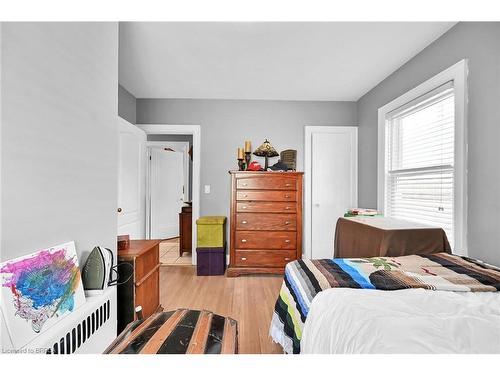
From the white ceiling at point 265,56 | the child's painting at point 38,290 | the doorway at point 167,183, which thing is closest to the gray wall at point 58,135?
the child's painting at point 38,290

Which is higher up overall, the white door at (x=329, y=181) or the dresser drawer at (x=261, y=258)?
the white door at (x=329, y=181)

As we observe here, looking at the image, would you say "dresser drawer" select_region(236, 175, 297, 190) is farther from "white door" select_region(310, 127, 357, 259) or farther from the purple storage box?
the purple storage box

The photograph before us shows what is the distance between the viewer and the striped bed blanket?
3.66ft

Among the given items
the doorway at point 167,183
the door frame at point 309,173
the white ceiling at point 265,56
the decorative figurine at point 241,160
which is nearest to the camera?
the white ceiling at point 265,56

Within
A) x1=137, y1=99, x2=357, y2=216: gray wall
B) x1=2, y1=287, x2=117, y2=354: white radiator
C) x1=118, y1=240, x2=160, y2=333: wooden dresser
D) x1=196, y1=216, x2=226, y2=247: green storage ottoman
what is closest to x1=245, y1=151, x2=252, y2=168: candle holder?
x1=137, y1=99, x2=357, y2=216: gray wall

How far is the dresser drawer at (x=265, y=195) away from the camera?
3.12m

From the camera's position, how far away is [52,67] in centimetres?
106

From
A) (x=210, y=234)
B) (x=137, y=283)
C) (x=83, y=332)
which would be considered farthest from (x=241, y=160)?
(x=83, y=332)

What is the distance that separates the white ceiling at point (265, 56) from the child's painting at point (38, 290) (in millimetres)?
1786

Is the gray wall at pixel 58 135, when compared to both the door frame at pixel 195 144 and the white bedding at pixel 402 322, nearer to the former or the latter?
the white bedding at pixel 402 322

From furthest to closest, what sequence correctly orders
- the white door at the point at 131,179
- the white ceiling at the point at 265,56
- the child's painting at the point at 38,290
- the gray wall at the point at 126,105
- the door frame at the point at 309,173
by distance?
the door frame at the point at 309,173
the gray wall at the point at 126,105
the white door at the point at 131,179
the white ceiling at the point at 265,56
the child's painting at the point at 38,290

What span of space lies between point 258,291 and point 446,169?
6.91 feet

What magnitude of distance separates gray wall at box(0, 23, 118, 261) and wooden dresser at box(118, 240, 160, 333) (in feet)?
0.53

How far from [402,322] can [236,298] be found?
1950mm
